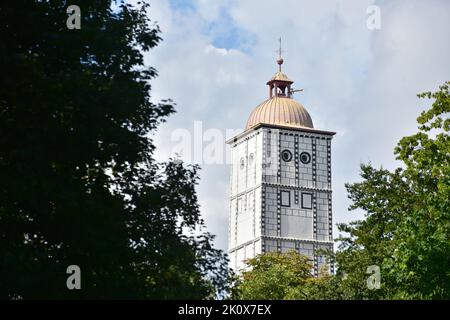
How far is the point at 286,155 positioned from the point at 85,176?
8444 cm

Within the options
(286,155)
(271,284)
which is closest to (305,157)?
(286,155)

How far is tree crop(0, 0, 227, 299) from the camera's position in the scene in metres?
25.8

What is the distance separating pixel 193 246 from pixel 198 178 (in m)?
2.02

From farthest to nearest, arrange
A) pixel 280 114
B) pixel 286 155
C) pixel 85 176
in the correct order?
pixel 280 114 < pixel 286 155 < pixel 85 176

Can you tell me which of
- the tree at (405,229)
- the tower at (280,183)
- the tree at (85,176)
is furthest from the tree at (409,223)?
the tower at (280,183)

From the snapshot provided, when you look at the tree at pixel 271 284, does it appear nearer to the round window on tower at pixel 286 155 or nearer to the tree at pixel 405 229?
the tree at pixel 405 229

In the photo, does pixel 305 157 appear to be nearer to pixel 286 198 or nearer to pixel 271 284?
pixel 286 198

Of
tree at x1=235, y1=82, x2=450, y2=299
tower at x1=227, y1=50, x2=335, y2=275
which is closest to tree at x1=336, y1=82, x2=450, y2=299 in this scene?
tree at x1=235, y1=82, x2=450, y2=299

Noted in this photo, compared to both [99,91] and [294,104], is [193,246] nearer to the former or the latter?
[99,91]

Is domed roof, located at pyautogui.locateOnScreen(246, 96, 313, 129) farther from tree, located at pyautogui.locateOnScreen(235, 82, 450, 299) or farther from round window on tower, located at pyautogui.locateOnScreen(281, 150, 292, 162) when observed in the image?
tree, located at pyautogui.locateOnScreen(235, 82, 450, 299)

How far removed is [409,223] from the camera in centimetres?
3603

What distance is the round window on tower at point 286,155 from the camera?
4390 inches

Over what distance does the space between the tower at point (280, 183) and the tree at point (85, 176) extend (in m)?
77.0

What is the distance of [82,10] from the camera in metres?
28.7
